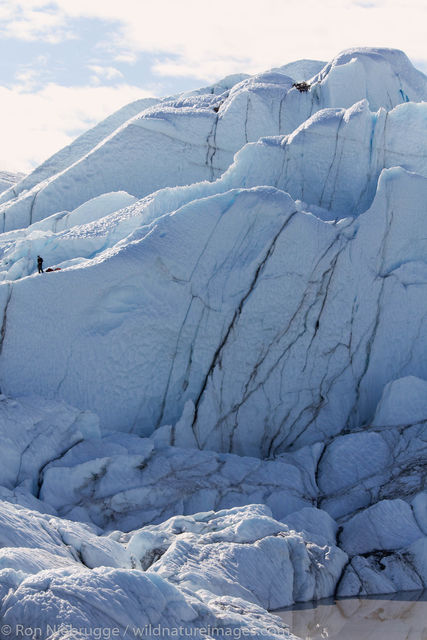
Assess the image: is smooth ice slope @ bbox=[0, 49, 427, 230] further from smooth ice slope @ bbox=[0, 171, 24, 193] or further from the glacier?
smooth ice slope @ bbox=[0, 171, 24, 193]

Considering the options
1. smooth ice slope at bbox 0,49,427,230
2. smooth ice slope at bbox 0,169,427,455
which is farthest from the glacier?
smooth ice slope at bbox 0,49,427,230

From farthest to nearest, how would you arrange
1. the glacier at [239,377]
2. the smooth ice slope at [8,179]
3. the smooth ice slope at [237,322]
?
the smooth ice slope at [8,179]
the smooth ice slope at [237,322]
the glacier at [239,377]

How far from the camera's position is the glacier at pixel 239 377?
6898 millimetres

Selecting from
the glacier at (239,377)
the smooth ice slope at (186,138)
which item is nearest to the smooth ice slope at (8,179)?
the smooth ice slope at (186,138)

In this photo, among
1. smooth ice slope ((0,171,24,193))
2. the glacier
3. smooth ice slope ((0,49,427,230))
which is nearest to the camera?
the glacier

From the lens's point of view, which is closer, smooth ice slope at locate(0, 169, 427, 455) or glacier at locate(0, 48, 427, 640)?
glacier at locate(0, 48, 427, 640)

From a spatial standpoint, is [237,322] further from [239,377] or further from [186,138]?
[186,138]

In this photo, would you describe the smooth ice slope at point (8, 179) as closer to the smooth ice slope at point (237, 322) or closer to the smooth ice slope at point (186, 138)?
the smooth ice slope at point (186, 138)

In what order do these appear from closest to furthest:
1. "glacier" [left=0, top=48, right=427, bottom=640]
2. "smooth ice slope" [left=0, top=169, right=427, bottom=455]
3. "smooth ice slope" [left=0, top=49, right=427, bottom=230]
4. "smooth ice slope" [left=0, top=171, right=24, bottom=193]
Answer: "glacier" [left=0, top=48, right=427, bottom=640] → "smooth ice slope" [left=0, top=169, right=427, bottom=455] → "smooth ice slope" [left=0, top=49, right=427, bottom=230] → "smooth ice slope" [left=0, top=171, right=24, bottom=193]

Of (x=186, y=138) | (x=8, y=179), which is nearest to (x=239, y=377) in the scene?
(x=186, y=138)

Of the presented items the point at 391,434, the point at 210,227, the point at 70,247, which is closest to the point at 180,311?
the point at 210,227

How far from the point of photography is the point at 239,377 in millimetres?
9938

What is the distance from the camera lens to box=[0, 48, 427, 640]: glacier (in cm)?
690

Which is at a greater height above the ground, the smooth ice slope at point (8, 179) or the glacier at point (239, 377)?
the smooth ice slope at point (8, 179)
